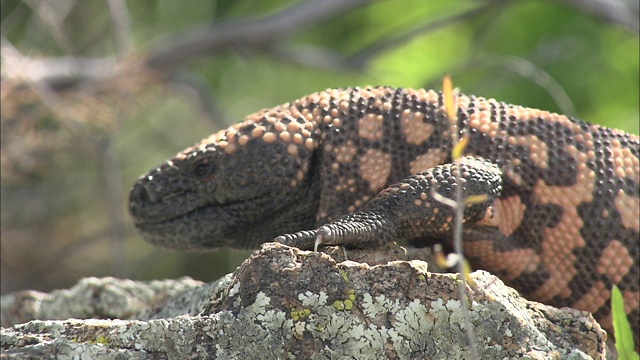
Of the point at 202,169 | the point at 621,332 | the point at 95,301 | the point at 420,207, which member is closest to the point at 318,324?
the point at 420,207

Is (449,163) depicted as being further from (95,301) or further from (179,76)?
(179,76)

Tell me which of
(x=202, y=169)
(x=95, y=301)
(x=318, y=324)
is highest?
(x=202, y=169)

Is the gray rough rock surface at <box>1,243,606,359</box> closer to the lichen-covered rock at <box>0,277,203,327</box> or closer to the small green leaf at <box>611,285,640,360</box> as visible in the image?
the small green leaf at <box>611,285,640,360</box>

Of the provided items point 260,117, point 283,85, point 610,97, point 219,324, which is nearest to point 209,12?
point 283,85

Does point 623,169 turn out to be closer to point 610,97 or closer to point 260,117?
point 260,117

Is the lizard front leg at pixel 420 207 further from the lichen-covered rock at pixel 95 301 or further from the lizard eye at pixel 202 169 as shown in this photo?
the lichen-covered rock at pixel 95 301

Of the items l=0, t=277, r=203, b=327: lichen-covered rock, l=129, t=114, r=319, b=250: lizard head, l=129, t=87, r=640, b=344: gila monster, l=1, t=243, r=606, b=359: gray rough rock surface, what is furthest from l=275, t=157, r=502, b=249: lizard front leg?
l=0, t=277, r=203, b=327: lichen-covered rock
